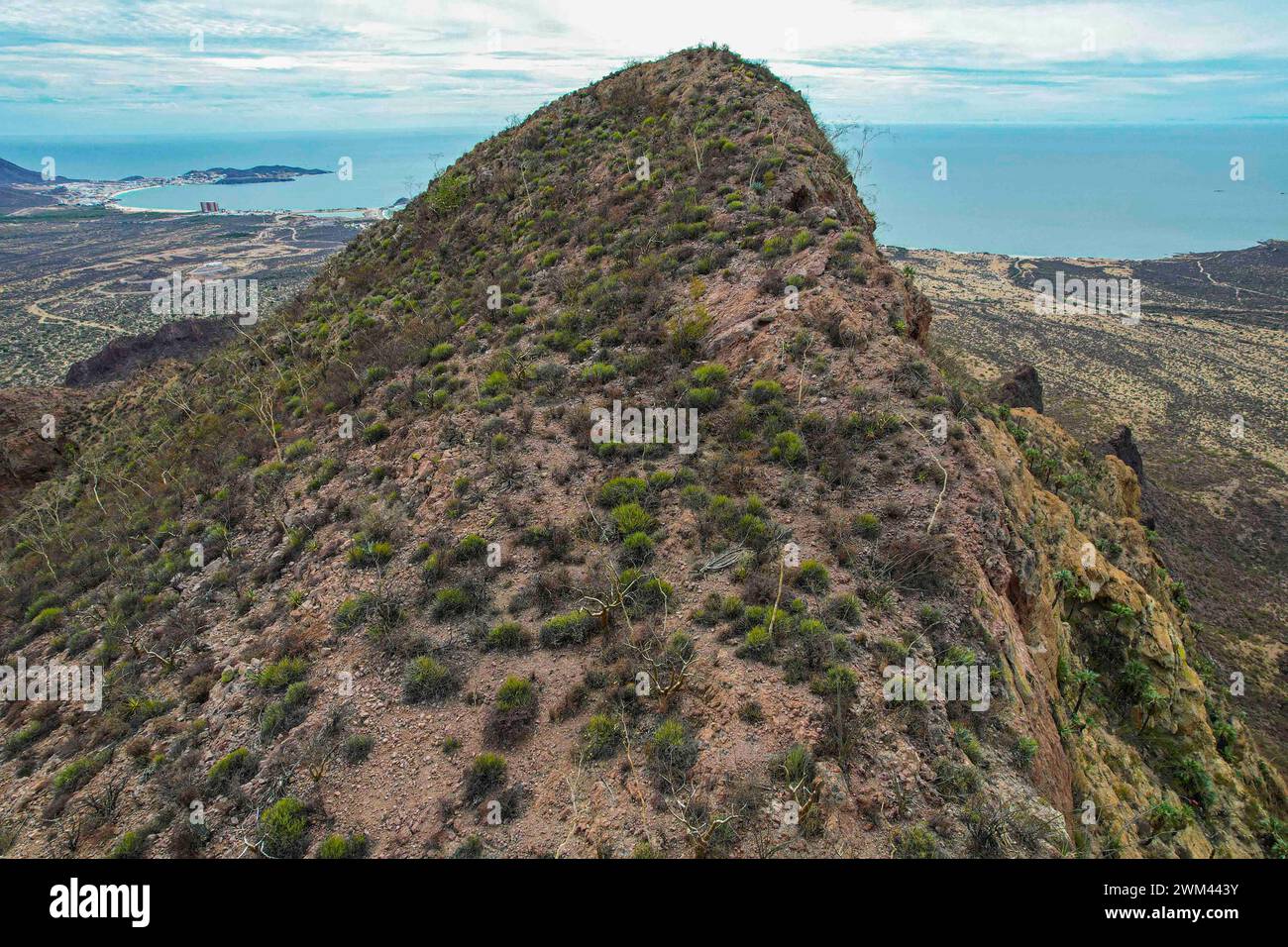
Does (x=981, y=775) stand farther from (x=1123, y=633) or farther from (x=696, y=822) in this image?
(x=1123, y=633)

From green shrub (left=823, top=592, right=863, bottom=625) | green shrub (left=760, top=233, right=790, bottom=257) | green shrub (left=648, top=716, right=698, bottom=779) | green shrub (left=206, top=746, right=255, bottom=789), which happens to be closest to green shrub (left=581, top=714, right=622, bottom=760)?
green shrub (left=648, top=716, right=698, bottom=779)

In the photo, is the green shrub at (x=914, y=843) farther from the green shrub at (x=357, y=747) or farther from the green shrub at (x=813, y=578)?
the green shrub at (x=357, y=747)

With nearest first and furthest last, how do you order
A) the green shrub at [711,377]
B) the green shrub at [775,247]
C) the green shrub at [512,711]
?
the green shrub at [512,711]
the green shrub at [711,377]
the green shrub at [775,247]

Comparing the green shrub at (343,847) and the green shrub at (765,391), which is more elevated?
the green shrub at (765,391)

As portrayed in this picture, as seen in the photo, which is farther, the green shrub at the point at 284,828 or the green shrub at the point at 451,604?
the green shrub at the point at 451,604

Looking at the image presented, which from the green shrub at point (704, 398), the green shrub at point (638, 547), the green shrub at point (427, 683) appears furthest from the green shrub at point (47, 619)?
the green shrub at point (704, 398)

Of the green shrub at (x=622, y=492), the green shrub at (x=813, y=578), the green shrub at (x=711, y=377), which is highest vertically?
the green shrub at (x=711, y=377)

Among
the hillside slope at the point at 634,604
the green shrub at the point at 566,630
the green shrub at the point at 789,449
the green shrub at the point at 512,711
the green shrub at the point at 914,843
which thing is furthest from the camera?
the green shrub at the point at 789,449

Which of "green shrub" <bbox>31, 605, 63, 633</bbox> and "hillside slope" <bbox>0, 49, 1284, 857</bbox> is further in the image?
"green shrub" <bbox>31, 605, 63, 633</bbox>

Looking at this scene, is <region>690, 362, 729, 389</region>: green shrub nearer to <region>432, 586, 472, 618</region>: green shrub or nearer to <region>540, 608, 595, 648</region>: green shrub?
<region>540, 608, 595, 648</region>: green shrub

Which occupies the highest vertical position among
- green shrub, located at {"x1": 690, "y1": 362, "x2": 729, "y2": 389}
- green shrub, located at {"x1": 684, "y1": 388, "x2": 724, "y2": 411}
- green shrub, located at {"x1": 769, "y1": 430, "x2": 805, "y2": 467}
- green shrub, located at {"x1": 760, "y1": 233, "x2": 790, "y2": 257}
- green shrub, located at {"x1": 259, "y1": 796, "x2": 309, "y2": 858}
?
green shrub, located at {"x1": 760, "y1": 233, "x2": 790, "y2": 257}
